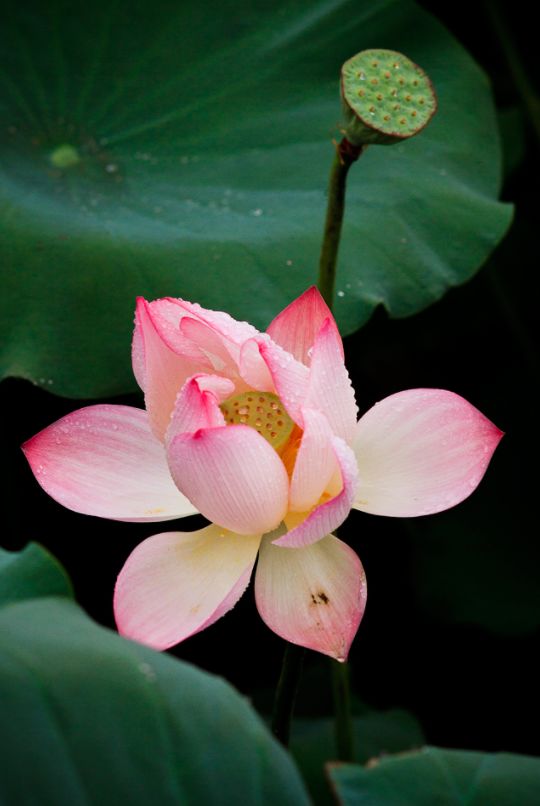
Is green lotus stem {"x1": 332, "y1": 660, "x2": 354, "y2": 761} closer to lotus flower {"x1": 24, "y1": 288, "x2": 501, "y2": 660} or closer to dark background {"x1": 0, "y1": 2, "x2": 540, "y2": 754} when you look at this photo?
lotus flower {"x1": 24, "y1": 288, "x2": 501, "y2": 660}

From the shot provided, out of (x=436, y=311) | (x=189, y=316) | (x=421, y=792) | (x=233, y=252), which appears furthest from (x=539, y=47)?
(x=421, y=792)

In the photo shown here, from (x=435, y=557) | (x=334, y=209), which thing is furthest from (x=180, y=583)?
(x=435, y=557)

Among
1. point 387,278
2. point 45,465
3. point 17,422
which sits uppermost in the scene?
point 45,465

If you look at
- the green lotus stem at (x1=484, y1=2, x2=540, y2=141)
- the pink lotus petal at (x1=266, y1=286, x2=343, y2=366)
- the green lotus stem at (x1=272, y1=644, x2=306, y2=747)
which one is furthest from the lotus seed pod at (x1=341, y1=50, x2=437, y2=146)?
the green lotus stem at (x1=484, y1=2, x2=540, y2=141)

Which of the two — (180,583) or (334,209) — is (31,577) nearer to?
(180,583)

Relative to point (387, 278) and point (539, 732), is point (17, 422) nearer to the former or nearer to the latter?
point (387, 278)

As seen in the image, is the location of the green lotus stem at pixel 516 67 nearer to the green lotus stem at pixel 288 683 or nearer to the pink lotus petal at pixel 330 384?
the pink lotus petal at pixel 330 384
